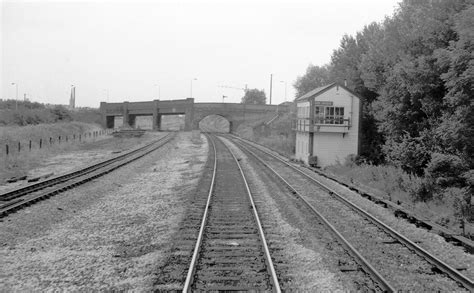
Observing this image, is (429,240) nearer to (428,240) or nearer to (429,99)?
(428,240)

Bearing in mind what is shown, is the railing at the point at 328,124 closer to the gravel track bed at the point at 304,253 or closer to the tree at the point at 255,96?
the gravel track bed at the point at 304,253

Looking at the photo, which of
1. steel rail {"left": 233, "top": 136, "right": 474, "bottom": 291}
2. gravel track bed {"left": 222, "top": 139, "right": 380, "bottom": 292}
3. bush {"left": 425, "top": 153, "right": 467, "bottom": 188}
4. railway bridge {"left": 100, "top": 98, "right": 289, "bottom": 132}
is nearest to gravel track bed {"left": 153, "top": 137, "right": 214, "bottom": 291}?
gravel track bed {"left": 222, "top": 139, "right": 380, "bottom": 292}

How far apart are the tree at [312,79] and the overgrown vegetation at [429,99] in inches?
899

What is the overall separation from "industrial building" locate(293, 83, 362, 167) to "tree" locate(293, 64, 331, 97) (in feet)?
73.9

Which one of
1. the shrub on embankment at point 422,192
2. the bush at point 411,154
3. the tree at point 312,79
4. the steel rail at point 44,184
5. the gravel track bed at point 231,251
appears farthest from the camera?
the tree at point 312,79

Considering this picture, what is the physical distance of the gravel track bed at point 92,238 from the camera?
7.30 m

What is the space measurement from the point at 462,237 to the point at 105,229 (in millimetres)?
8021

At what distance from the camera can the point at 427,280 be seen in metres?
7.35

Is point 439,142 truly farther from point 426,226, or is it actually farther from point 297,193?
point 426,226

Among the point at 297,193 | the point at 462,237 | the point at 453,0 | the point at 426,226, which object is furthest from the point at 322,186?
the point at 453,0

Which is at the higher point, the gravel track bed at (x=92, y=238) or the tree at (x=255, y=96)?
the tree at (x=255, y=96)

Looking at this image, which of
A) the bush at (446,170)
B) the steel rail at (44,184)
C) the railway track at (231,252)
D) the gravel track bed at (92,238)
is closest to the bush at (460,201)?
the bush at (446,170)

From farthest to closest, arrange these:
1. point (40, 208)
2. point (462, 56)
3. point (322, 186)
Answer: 1. point (322, 186)
2. point (462, 56)
3. point (40, 208)

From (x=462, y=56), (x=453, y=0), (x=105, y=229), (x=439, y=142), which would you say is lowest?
(x=105, y=229)
